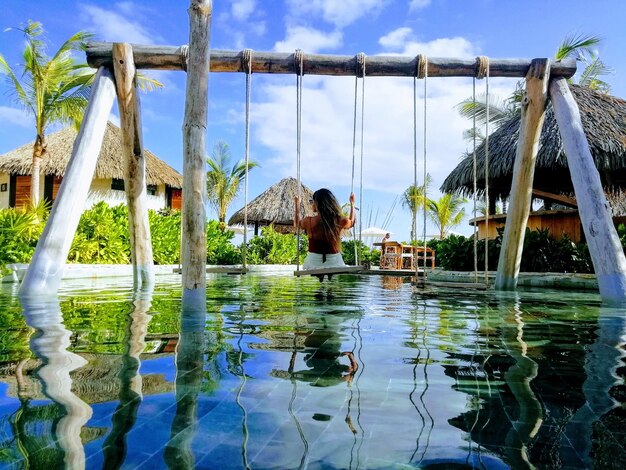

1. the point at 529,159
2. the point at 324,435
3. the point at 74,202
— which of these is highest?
the point at 529,159

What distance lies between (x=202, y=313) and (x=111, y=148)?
66.9 ft

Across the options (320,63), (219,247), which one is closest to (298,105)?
(320,63)

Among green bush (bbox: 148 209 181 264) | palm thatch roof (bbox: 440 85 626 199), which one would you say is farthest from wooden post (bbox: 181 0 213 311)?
green bush (bbox: 148 209 181 264)

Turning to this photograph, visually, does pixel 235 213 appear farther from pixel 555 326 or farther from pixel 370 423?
pixel 370 423

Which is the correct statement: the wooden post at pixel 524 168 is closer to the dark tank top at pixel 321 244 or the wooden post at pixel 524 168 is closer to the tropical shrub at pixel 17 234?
the dark tank top at pixel 321 244

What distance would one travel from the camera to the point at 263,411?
1.67 metres

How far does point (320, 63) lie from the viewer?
640 cm

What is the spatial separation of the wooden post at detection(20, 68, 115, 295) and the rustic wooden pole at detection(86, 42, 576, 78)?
0.61m

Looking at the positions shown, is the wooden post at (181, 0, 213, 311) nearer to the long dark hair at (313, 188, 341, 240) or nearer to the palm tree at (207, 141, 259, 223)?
the long dark hair at (313, 188, 341, 240)

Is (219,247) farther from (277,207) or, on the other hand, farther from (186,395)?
(186,395)

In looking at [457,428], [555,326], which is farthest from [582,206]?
[457,428]

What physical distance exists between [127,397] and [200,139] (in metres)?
3.46

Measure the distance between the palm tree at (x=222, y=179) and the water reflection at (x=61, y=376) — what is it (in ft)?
86.4

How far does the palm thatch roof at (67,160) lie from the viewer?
2103cm
